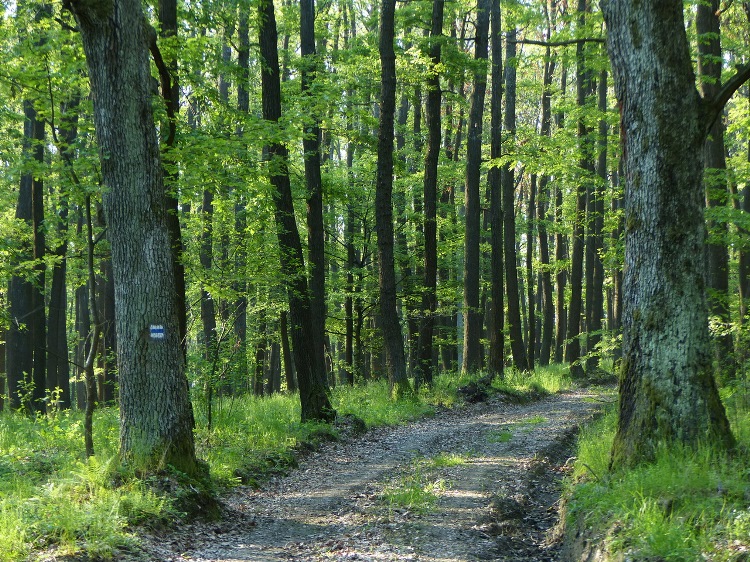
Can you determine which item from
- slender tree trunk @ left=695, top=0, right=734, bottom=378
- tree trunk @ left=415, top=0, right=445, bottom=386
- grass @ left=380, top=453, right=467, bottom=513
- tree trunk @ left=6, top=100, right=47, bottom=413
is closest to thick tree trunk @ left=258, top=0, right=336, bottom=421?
grass @ left=380, top=453, right=467, bottom=513

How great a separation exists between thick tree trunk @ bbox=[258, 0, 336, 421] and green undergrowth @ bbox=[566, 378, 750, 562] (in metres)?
6.78

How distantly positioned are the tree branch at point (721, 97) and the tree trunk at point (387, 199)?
1043 centimetres

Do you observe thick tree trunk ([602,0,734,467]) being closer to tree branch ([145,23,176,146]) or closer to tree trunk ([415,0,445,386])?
tree branch ([145,23,176,146])

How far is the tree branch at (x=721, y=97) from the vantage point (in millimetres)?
6133

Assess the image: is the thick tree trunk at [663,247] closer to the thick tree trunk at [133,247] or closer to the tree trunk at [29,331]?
the thick tree trunk at [133,247]

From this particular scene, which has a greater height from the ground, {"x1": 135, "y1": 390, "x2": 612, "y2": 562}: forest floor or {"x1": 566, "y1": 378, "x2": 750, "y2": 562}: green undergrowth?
{"x1": 566, "y1": 378, "x2": 750, "y2": 562}: green undergrowth

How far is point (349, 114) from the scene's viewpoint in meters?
14.3

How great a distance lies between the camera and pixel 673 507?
4.84 m

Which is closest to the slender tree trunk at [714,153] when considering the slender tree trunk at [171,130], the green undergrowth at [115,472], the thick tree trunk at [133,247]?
the green undergrowth at [115,472]

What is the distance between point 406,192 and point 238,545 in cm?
1996

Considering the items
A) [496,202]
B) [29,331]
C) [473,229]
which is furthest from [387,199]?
[29,331]

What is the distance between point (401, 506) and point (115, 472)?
306 centimetres

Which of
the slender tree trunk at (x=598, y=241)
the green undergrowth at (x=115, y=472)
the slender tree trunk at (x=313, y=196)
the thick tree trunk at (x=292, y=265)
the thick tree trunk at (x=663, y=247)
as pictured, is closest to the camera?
the green undergrowth at (x=115, y=472)

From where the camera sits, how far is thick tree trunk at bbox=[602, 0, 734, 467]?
6.11 m
